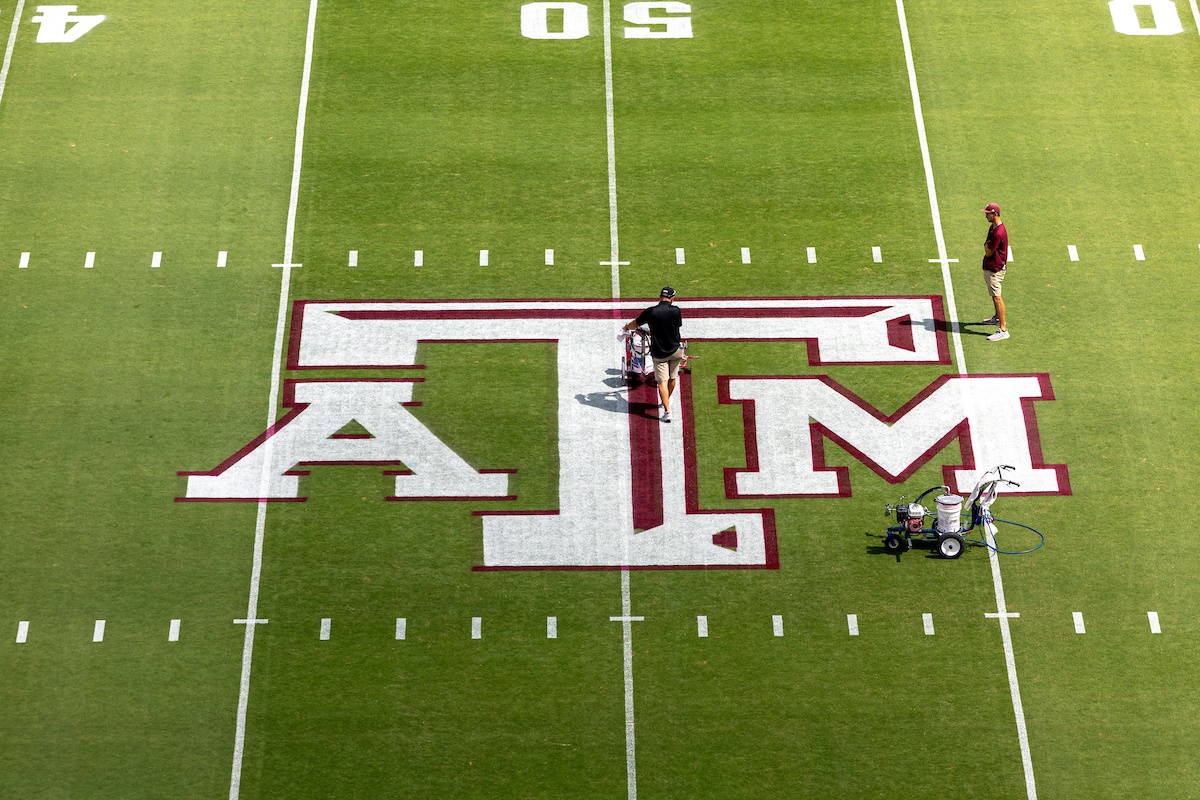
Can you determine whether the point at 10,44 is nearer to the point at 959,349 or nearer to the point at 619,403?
the point at 619,403

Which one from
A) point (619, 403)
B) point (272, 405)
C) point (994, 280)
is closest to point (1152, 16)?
point (994, 280)

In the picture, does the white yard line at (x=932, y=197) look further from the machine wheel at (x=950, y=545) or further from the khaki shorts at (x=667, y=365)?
the khaki shorts at (x=667, y=365)

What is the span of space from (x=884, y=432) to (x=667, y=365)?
3246mm

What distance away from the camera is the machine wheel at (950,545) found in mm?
21531

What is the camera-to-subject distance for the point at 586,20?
2853 cm

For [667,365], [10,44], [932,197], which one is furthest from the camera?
[10,44]

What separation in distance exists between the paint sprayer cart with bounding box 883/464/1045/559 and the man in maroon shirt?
9.91 feet

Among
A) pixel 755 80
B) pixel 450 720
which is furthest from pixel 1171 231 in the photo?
pixel 450 720

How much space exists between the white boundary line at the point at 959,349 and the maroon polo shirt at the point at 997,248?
37.6 inches

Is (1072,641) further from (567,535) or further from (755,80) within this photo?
(755,80)

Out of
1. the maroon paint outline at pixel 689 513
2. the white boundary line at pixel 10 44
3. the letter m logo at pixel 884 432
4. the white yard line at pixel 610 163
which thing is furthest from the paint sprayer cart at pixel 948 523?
the white boundary line at pixel 10 44

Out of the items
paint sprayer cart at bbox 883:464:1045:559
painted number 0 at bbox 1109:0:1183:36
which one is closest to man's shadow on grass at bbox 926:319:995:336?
paint sprayer cart at bbox 883:464:1045:559

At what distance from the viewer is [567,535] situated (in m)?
22.0

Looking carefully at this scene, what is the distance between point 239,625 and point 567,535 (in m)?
4.46
